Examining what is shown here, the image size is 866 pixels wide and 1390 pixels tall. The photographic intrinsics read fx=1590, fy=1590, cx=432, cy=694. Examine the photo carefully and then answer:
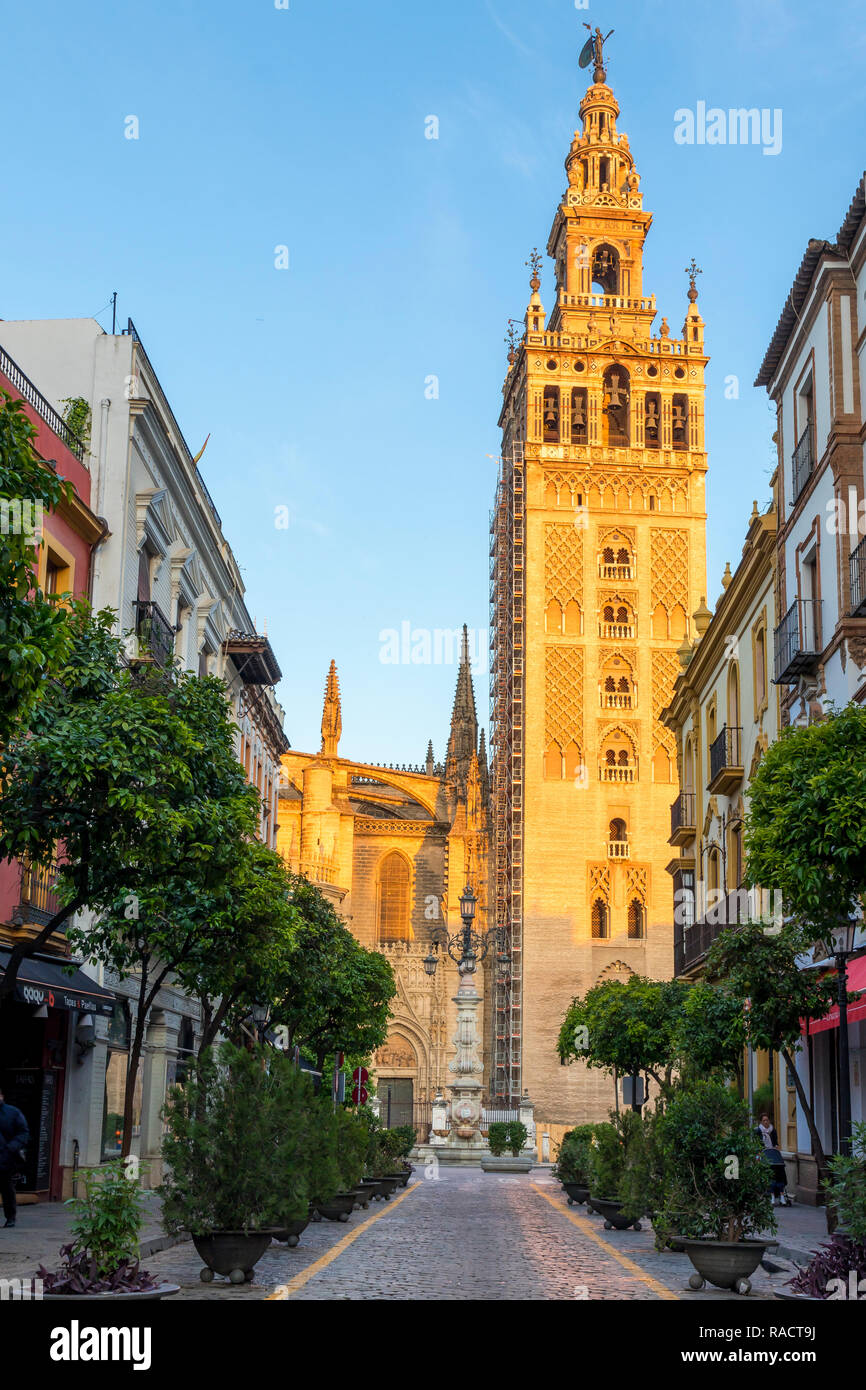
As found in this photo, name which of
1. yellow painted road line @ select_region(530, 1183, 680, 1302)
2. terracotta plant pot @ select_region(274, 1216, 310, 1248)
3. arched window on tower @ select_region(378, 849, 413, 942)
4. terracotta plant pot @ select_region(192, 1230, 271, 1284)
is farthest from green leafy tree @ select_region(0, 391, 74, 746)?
arched window on tower @ select_region(378, 849, 413, 942)

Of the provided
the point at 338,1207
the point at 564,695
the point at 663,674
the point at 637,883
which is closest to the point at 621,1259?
the point at 338,1207

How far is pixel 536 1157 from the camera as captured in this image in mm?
54312

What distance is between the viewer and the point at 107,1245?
10.8 metres

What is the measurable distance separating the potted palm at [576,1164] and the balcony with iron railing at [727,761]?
7.72m

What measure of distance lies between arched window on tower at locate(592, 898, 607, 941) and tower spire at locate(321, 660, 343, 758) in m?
14.0

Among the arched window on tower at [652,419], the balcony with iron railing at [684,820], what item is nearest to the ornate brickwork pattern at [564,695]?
the arched window on tower at [652,419]

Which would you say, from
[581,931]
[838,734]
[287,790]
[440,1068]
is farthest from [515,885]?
[838,734]

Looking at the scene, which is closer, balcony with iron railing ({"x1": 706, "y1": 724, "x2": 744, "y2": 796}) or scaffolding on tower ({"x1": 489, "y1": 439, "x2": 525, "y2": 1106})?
balcony with iron railing ({"x1": 706, "y1": 724, "x2": 744, "y2": 796})

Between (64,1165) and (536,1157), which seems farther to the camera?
(536,1157)

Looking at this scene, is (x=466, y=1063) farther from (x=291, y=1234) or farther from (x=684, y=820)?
(x=291, y=1234)

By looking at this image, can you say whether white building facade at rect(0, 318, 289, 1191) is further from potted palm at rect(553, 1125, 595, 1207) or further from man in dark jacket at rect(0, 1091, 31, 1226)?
potted palm at rect(553, 1125, 595, 1207)

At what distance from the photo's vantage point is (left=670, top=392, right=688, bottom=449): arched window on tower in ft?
232
